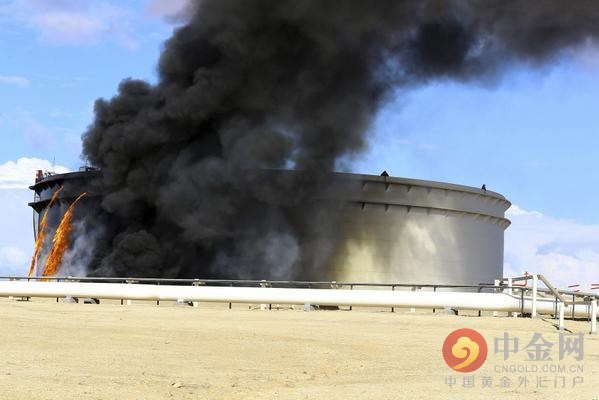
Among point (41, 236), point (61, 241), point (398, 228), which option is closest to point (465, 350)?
point (398, 228)

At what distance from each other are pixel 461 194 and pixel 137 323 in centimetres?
2856

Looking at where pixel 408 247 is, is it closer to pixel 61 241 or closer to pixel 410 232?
pixel 410 232

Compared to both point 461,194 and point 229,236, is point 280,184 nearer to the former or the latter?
point 229,236

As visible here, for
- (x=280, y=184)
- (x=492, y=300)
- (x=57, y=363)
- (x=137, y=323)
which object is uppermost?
(x=280, y=184)

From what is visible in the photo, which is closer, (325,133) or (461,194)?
(325,133)

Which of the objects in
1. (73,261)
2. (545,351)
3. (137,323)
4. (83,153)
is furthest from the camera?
(83,153)

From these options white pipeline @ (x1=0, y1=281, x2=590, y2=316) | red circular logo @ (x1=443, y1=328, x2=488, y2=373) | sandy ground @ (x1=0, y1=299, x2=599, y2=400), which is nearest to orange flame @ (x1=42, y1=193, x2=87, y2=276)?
white pipeline @ (x1=0, y1=281, x2=590, y2=316)

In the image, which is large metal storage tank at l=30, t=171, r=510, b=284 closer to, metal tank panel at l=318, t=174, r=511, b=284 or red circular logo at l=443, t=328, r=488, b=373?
metal tank panel at l=318, t=174, r=511, b=284

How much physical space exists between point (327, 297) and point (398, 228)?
58.5 feet

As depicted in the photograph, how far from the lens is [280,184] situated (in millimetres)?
40688

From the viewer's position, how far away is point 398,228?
42812mm

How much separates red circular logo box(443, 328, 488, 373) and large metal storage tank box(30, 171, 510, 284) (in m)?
22.7

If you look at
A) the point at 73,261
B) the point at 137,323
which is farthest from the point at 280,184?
the point at 137,323

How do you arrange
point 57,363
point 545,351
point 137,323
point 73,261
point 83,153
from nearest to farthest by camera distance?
point 57,363
point 545,351
point 137,323
point 73,261
point 83,153
